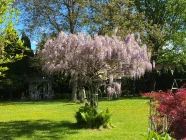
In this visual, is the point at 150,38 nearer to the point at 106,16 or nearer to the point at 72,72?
the point at 106,16

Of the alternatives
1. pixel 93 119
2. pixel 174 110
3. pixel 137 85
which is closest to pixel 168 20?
pixel 137 85

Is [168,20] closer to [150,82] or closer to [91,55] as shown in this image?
[150,82]

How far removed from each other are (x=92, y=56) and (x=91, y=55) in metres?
0.05

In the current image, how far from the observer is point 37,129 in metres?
10.6

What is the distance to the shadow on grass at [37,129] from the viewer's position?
935cm

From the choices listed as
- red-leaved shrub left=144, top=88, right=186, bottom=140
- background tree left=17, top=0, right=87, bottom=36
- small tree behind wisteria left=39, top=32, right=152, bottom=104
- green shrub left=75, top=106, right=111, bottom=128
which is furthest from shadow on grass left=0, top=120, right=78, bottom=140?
background tree left=17, top=0, right=87, bottom=36

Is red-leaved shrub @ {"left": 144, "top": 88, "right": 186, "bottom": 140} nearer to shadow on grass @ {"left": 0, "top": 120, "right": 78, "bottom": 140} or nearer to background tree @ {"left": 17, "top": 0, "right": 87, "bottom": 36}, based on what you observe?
shadow on grass @ {"left": 0, "top": 120, "right": 78, "bottom": 140}

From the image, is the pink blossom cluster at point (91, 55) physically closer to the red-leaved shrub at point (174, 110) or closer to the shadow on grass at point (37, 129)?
the shadow on grass at point (37, 129)

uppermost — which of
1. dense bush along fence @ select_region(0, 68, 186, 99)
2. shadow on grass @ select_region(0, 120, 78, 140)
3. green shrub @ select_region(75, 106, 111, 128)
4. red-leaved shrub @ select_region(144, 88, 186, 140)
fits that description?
dense bush along fence @ select_region(0, 68, 186, 99)

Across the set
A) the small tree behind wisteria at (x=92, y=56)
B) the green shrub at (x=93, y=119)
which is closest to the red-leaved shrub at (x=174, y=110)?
the small tree behind wisteria at (x=92, y=56)

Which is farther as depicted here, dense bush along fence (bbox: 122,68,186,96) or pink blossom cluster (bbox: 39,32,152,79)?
dense bush along fence (bbox: 122,68,186,96)

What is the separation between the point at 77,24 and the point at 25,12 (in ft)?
13.8

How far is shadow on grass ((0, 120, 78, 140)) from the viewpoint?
9.35m

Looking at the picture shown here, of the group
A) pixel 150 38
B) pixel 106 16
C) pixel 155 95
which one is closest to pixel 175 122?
pixel 155 95
